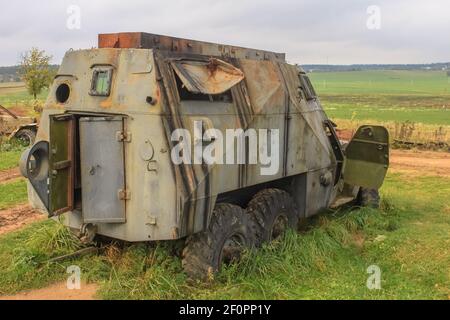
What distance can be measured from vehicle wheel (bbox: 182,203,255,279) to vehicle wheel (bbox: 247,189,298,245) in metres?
0.36

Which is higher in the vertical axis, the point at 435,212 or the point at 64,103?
the point at 64,103

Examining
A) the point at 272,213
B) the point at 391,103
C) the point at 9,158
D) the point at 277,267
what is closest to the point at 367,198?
the point at 272,213

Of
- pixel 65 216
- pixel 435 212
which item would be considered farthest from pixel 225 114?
pixel 435 212

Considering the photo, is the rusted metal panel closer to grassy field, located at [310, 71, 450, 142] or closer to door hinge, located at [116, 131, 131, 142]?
door hinge, located at [116, 131, 131, 142]

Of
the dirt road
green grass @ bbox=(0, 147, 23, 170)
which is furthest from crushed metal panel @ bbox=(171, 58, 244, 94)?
green grass @ bbox=(0, 147, 23, 170)

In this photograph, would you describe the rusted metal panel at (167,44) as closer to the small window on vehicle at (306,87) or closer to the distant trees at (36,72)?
the small window on vehicle at (306,87)

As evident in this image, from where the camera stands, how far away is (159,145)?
5.32m

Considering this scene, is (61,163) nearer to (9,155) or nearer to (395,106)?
(9,155)

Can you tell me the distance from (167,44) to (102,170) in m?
1.61

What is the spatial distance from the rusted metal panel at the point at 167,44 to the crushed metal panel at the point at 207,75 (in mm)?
346
